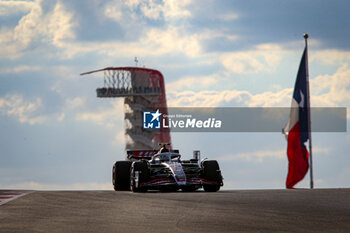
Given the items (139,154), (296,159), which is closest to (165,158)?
(139,154)

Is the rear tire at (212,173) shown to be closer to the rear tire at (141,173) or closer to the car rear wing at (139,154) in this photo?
the rear tire at (141,173)

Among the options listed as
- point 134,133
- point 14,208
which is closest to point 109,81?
point 134,133

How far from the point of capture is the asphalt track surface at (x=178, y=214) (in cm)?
1198

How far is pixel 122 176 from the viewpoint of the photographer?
27.2 metres

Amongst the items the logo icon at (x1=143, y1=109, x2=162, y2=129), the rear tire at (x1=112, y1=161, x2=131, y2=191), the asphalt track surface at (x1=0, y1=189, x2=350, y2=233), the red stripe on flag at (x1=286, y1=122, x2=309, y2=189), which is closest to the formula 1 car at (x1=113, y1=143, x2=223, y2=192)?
the rear tire at (x1=112, y1=161, x2=131, y2=191)

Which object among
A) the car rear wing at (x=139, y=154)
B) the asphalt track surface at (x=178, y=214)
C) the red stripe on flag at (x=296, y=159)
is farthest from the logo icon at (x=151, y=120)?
the asphalt track surface at (x=178, y=214)

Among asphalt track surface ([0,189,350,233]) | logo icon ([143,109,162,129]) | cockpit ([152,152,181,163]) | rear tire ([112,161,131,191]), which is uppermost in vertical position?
logo icon ([143,109,162,129])

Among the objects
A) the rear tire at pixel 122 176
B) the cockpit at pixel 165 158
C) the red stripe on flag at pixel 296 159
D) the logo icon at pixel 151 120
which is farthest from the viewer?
the logo icon at pixel 151 120

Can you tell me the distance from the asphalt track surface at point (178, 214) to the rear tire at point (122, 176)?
7856 millimetres

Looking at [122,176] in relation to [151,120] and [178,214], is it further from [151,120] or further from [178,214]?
[151,120]

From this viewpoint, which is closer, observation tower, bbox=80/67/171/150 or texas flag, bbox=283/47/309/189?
texas flag, bbox=283/47/309/189

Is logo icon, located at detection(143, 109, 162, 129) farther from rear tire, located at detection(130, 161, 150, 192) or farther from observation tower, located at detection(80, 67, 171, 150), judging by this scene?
rear tire, located at detection(130, 161, 150, 192)

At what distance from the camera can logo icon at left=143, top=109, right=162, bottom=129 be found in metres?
76.3

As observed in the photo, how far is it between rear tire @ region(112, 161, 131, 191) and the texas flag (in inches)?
361
